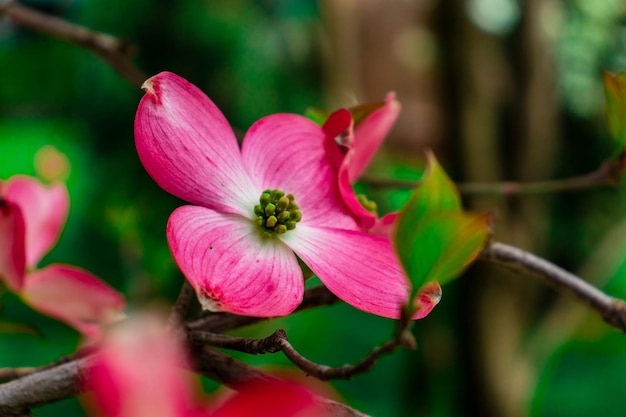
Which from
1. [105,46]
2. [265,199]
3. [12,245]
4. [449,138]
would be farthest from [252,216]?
[449,138]

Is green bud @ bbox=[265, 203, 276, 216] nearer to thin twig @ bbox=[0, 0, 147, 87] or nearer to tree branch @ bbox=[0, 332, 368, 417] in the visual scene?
tree branch @ bbox=[0, 332, 368, 417]

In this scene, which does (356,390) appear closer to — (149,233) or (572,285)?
(149,233)

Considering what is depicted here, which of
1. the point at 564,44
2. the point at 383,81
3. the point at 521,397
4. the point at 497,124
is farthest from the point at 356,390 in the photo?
the point at 564,44

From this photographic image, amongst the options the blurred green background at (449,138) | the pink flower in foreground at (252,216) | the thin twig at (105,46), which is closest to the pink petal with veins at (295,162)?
the pink flower in foreground at (252,216)

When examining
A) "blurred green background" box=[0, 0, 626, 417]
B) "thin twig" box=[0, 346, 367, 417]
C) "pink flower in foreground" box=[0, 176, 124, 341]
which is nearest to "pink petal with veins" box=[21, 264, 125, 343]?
"pink flower in foreground" box=[0, 176, 124, 341]

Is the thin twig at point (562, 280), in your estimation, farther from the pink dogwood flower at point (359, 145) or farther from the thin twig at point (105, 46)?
the thin twig at point (105, 46)

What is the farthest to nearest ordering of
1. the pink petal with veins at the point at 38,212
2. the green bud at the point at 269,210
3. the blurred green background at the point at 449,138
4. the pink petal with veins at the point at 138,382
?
the blurred green background at the point at 449,138
the pink petal with veins at the point at 38,212
the green bud at the point at 269,210
the pink petal with veins at the point at 138,382

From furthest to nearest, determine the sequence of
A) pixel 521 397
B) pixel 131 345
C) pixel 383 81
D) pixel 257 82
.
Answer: pixel 383 81, pixel 257 82, pixel 521 397, pixel 131 345
